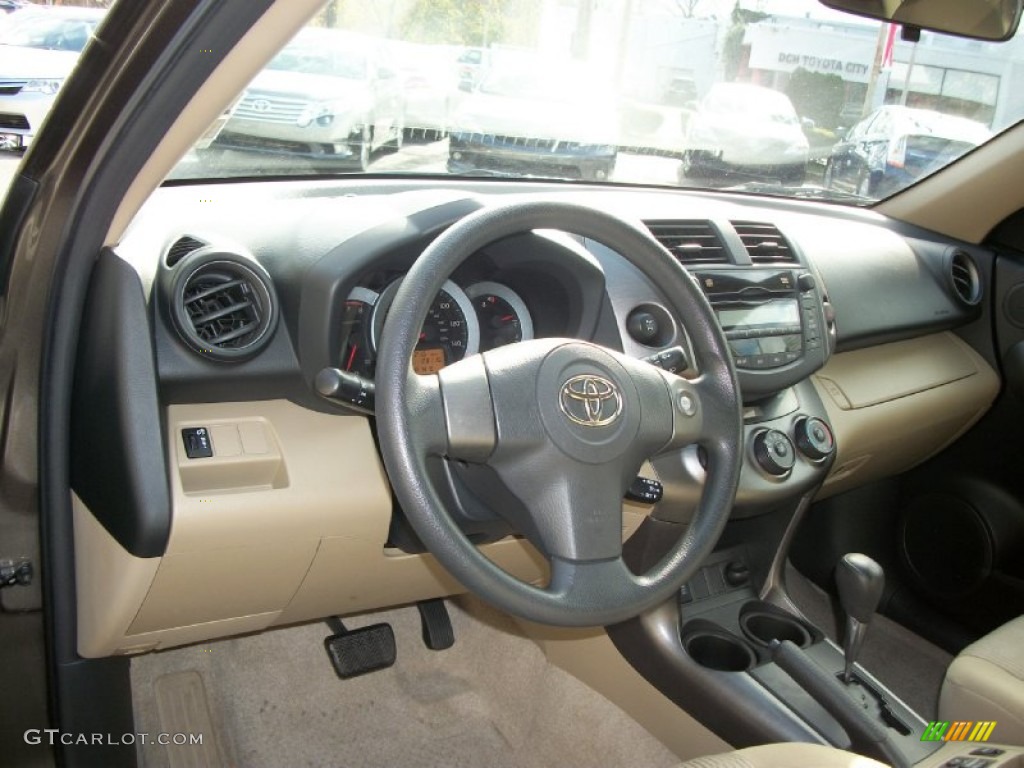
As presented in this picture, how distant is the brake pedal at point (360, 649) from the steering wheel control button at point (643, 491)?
3.70 ft

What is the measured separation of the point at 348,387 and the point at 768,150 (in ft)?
5.84

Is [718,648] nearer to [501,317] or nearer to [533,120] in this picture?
[501,317]

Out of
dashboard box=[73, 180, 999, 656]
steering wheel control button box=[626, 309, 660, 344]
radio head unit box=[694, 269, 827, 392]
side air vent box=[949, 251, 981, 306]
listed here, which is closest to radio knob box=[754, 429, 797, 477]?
dashboard box=[73, 180, 999, 656]

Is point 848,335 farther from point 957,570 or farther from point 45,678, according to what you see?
point 45,678

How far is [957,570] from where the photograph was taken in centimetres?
288

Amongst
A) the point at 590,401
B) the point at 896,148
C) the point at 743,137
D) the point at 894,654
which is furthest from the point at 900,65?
the point at 590,401

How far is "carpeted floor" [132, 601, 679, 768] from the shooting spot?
7.85ft

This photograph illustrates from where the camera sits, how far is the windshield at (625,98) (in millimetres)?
1935

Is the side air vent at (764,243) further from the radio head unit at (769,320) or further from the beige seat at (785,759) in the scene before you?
the beige seat at (785,759)

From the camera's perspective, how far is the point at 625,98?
7.81 feet

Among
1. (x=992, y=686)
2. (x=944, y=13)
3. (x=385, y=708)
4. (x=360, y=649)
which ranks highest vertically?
(x=944, y=13)

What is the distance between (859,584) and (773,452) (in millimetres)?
336

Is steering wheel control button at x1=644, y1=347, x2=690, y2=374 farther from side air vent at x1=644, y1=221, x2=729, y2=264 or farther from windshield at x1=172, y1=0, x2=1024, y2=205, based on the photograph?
windshield at x1=172, y1=0, x2=1024, y2=205

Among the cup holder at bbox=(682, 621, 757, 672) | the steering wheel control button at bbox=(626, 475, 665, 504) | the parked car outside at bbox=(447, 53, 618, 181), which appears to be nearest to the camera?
the steering wheel control button at bbox=(626, 475, 665, 504)
